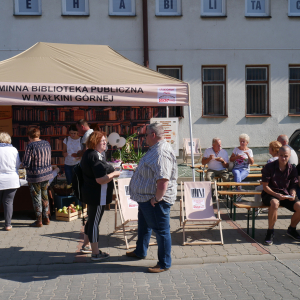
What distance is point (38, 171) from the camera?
6824 mm

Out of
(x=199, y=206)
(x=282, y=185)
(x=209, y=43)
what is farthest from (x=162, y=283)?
(x=209, y=43)

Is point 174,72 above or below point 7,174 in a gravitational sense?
above

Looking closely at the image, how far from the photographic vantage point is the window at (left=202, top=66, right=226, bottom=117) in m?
15.3

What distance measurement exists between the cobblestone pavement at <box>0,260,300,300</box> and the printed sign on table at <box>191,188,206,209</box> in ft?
4.32

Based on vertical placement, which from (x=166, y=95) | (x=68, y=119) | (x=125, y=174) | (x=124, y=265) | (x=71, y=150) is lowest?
(x=124, y=265)

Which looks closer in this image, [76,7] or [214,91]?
[76,7]

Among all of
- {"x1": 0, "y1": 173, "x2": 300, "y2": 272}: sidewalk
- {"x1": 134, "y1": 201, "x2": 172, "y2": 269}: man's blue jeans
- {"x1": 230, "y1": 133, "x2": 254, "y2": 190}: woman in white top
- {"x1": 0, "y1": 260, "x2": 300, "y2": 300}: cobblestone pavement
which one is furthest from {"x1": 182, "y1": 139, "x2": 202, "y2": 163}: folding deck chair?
{"x1": 134, "y1": 201, "x2": 172, "y2": 269}: man's blue jeans

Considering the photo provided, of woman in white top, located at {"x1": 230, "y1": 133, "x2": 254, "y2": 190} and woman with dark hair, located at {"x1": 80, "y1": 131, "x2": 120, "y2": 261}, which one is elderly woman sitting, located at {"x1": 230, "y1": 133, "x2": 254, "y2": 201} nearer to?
woman in white top, located at {"x1": 230, "y1": 133, "x2": 254, "y2": 190}

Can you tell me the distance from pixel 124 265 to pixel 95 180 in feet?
3.90

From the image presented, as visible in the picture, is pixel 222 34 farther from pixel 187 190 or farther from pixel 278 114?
pixel 187 190

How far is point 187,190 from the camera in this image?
653 centimetres

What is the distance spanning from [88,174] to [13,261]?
1.60 metres

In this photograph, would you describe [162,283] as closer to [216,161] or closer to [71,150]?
[71,150]

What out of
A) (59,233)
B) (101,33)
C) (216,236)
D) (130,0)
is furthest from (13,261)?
(130,0)
